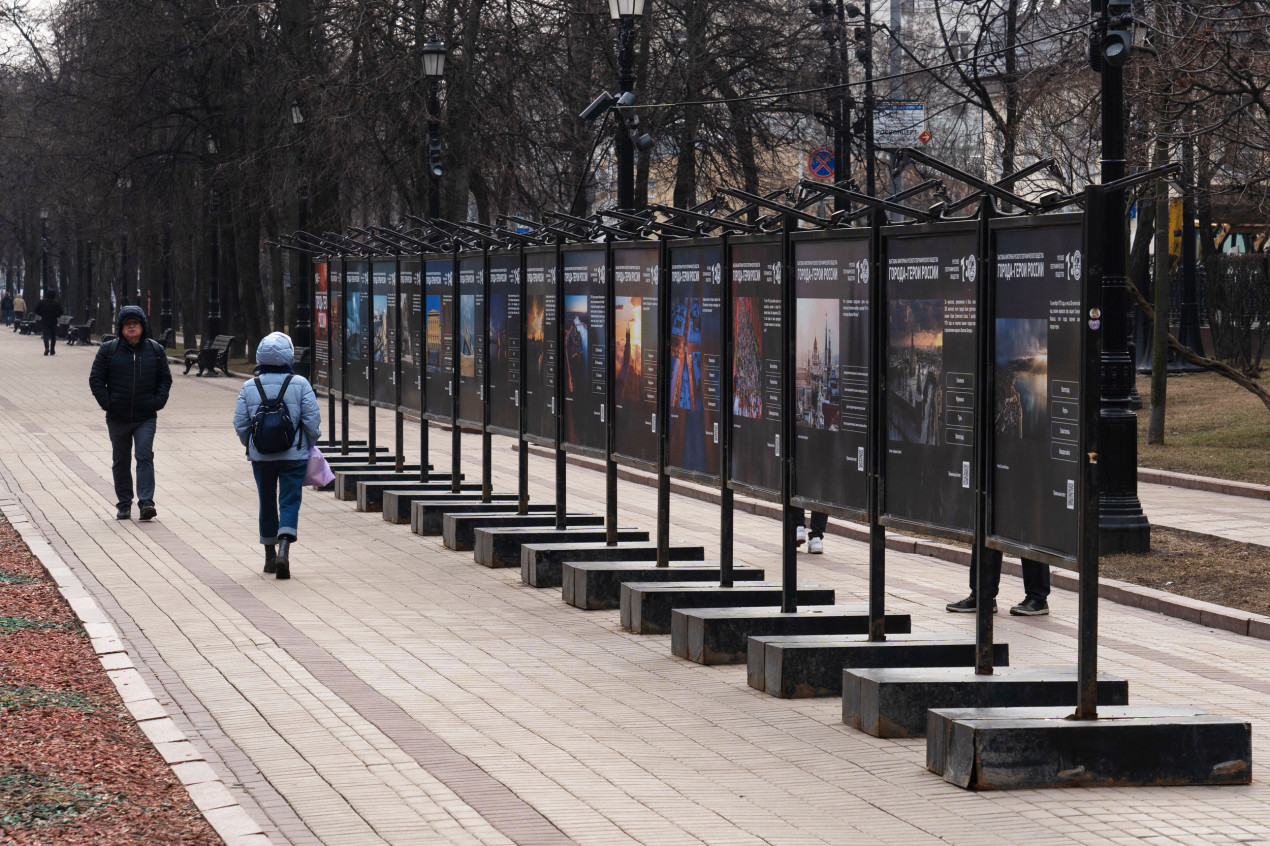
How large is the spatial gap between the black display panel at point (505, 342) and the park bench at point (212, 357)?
29.5 meters

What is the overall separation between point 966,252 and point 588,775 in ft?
8.57

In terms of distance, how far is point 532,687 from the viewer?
348 inches

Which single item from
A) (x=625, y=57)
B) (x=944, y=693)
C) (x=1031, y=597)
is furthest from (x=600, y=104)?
(x=944, y=693)

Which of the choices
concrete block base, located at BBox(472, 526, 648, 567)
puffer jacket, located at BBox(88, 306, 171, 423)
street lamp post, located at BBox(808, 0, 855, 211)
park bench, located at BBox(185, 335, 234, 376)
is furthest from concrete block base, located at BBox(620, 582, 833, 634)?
park bench, located at BBox(185, 335, 234, 376)

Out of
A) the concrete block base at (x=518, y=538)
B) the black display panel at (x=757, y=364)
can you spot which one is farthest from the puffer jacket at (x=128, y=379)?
the black display panel at (x=757, y=364)

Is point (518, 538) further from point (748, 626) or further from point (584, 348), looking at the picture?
point (748, 626)

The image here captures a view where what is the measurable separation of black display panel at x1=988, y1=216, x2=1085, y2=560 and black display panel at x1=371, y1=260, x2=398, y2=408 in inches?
415

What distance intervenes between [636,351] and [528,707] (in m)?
3.66

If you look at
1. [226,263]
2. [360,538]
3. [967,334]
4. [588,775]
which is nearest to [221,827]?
[588,775]

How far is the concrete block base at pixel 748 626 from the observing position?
9414 millimetres

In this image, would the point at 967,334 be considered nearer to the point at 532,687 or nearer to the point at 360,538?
the point at 532,687

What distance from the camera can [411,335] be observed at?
666 inches

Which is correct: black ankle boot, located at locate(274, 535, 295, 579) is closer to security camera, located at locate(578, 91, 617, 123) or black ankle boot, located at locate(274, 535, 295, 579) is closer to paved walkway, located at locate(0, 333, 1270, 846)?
paved walkway, located at locate(0, 333, 1270, 846)

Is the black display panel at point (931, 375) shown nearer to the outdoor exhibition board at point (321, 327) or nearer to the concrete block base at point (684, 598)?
the concrete block base at point (684, 598)
